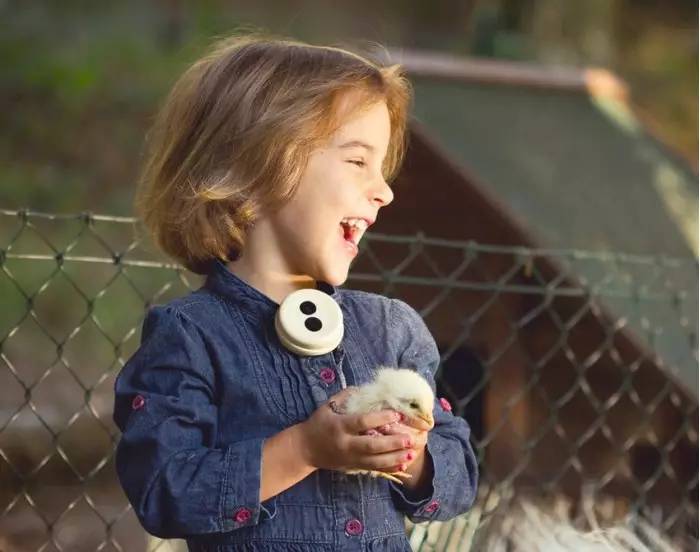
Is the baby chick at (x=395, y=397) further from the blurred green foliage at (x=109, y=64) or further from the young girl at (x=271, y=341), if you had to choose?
the blurred green foliage at (x=109, y=64)

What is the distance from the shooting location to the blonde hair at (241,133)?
4.68ft

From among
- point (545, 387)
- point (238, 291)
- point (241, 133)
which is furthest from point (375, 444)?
point (545, 387)

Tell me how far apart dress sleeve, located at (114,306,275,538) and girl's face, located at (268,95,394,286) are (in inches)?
6.3

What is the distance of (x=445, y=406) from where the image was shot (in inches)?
59.4

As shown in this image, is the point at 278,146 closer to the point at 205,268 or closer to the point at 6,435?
the point at 205,268

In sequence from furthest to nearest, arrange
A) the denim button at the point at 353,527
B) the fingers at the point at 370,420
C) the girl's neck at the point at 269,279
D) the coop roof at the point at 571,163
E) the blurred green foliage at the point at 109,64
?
1. the blurred green foliage at the point at 109,64
2. the coop roof at the point at 571,163
3. the girl's neck at the point at 269,279
4. the denim button at the point at 353,527
5. the fingers at the point at 370,420

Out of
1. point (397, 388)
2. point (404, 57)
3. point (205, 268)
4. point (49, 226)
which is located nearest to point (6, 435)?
point (404, 57)

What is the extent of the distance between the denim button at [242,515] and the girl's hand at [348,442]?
8 cm

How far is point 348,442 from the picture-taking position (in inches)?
48.9

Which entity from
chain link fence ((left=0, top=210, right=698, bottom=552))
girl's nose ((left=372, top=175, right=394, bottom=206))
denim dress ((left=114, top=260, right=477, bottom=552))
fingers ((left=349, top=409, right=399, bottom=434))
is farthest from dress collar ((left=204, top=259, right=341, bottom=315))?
chain link fence ((left=0, top=210, right=698, bottom=552))

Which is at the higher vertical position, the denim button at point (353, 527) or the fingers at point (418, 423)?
the fingers at point (418, 423)

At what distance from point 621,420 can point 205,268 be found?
1.72 m

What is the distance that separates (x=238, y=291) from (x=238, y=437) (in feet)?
0.57

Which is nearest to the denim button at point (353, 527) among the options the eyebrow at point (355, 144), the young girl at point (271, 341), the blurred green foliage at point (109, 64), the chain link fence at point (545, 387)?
the young girl at point (271, 341)
